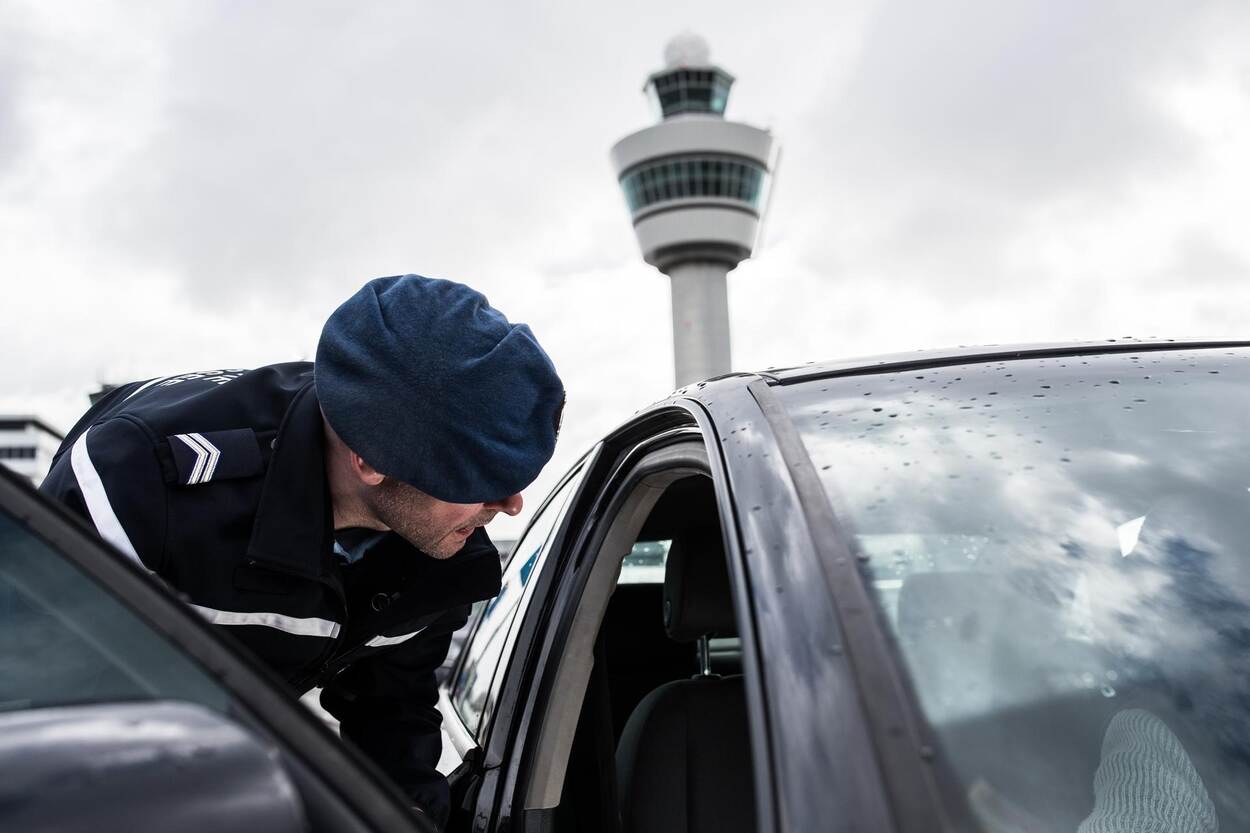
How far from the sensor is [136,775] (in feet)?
1.75

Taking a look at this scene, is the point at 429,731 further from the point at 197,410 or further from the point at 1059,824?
the point at 1059,824

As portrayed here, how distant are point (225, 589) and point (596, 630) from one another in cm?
55

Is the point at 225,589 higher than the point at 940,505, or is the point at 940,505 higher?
the point at 940,505

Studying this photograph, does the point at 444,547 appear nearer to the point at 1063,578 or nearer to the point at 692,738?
the point at 692,738

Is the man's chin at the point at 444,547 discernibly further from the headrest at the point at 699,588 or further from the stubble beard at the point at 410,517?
the headrest at the point at 699,588

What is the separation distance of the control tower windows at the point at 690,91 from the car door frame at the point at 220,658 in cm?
4678

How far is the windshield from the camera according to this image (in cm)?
88

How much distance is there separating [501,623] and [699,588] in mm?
425

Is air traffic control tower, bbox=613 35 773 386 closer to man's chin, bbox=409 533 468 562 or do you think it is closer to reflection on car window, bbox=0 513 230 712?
man's chin, bbox=409 533 468 562

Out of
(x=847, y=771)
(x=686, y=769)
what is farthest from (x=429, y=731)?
(x=847, y=771)

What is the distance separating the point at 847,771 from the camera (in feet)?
2.57

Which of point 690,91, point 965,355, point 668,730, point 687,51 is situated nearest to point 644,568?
point 668,730

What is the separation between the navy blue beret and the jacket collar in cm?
11

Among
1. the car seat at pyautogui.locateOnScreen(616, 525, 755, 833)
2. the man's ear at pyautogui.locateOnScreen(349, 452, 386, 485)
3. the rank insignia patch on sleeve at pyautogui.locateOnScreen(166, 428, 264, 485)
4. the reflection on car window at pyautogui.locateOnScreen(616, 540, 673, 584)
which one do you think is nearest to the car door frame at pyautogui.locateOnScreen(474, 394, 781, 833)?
the car seat at pyautogui.locateOnScreen(616, 525, 755, 833)
